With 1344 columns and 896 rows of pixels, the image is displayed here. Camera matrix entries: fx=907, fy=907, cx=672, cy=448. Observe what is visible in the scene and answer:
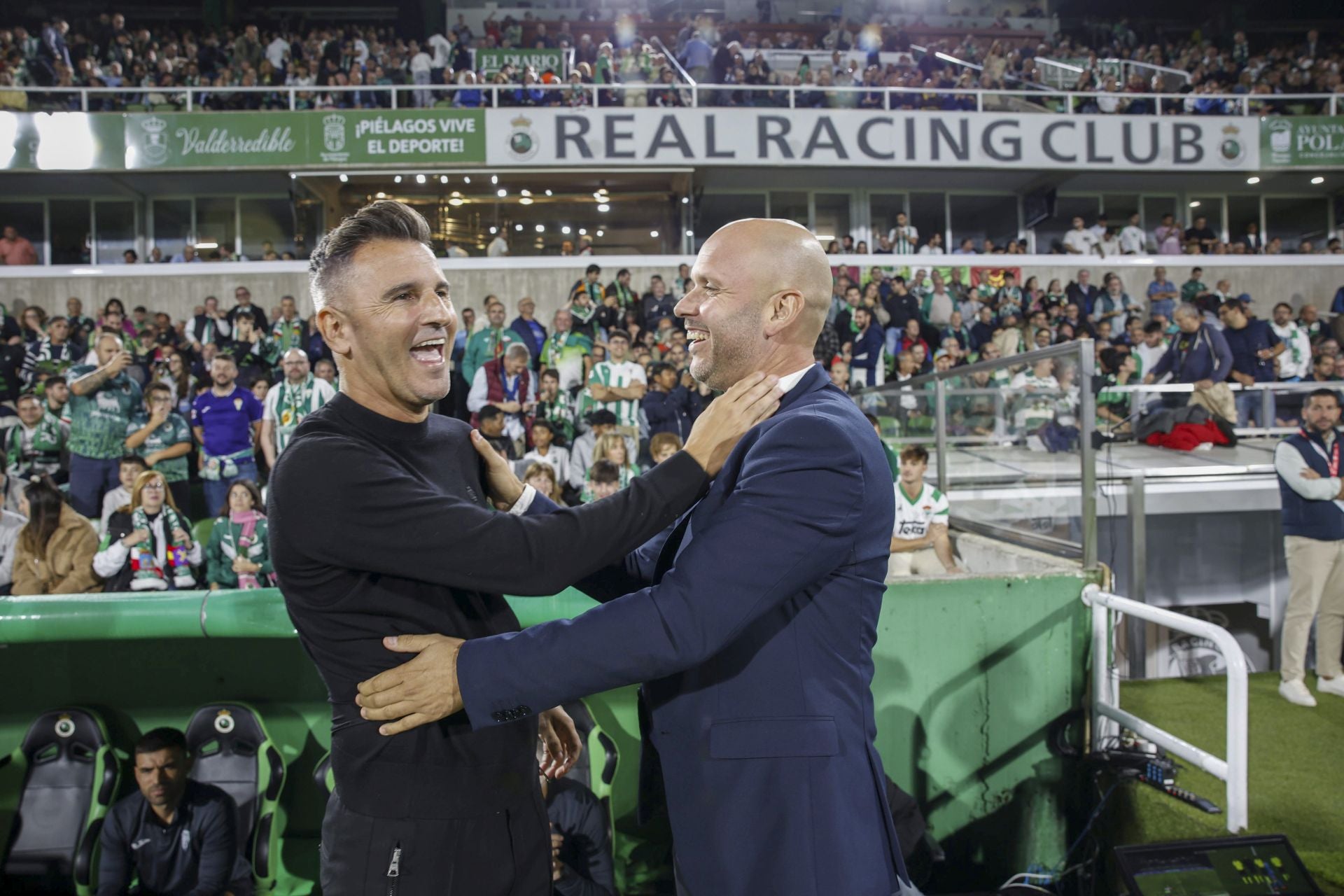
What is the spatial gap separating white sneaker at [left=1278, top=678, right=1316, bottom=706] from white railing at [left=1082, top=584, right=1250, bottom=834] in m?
2.51

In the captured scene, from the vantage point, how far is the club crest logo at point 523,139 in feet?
55.9

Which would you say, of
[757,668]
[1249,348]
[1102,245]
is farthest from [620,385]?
[1102,245]

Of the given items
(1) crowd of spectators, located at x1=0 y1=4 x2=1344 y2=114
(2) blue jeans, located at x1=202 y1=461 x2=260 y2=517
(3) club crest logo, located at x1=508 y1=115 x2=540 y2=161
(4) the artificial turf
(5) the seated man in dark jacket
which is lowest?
(4) the artificial turf

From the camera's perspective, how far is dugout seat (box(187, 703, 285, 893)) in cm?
357

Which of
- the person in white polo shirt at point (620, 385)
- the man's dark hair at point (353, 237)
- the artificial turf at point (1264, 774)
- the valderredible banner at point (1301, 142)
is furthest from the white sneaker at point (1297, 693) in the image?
the valderredible banner at point (1301, 142)

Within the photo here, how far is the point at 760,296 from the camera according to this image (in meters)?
2.00

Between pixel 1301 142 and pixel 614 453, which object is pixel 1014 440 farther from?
pixel 1301 142

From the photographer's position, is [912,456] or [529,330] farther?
[529,330]

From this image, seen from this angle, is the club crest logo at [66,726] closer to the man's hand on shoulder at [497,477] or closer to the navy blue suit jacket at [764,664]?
the man's hand on shoulder at [497,477]

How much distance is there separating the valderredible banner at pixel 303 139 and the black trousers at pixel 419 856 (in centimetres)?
1678

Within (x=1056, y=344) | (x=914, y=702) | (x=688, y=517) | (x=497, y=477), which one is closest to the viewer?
(x=688, y=517)

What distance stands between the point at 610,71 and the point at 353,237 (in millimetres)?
17869

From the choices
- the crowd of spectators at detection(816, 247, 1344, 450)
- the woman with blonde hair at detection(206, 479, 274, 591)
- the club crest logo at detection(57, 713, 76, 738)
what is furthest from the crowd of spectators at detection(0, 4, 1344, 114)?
the club crest logo at detection(57, 713, 76, 738)

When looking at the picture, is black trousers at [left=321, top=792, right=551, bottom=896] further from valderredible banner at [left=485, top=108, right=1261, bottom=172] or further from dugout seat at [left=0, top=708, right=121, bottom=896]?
valderredible banner at [left=485, top=108, right=1261, bottom=172]
